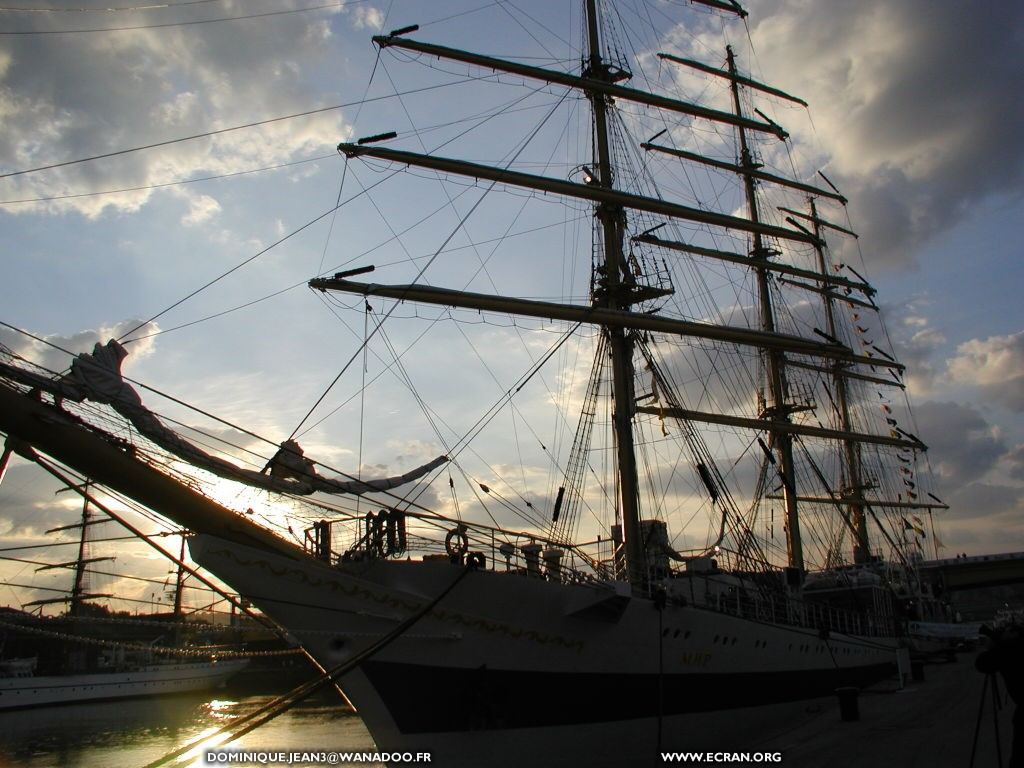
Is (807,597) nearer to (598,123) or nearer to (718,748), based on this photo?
(718,748)

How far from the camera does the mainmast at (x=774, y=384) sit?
35.3 m

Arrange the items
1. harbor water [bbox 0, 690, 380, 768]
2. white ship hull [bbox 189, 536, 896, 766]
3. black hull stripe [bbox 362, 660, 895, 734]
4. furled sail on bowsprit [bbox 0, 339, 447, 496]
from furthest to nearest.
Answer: harbor water [bbox 0, 690, 380, 768], black hull stripe [bbox 362, 660, 895, 734], white ship hull [bbox 189, 536, 896, 766], furled sail on bowsprit [bbox 0, 339, 447, 496]

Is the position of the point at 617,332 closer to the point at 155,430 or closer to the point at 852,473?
the point at 155,430

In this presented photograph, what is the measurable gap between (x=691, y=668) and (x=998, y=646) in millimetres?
9958

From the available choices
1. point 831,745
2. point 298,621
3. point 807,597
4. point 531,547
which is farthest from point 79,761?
point 807,597

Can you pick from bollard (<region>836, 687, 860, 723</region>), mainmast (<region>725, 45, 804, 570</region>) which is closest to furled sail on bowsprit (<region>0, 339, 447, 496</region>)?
bollard (<region>836, 687, 860, 723</region>)

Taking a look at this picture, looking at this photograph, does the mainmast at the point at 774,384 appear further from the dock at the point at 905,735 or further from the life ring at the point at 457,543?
the life ring at the point at 457,543

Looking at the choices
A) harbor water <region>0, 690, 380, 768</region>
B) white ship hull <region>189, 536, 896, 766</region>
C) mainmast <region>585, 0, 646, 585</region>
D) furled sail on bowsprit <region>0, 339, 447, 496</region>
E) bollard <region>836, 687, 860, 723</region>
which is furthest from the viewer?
harbor water <region>0, 690, 380, 768</region>

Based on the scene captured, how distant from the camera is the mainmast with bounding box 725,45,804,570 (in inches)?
1391

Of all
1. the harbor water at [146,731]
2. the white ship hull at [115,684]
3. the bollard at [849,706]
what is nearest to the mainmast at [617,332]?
the bollard at [849,706]

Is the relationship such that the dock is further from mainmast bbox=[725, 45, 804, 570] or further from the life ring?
mainmast bbox=[725, 45, 804, 570]

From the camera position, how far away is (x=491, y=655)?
45.2 feet

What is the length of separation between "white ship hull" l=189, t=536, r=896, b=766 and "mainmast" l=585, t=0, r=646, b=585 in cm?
204

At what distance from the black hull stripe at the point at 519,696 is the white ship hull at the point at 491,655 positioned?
2 centimetres
